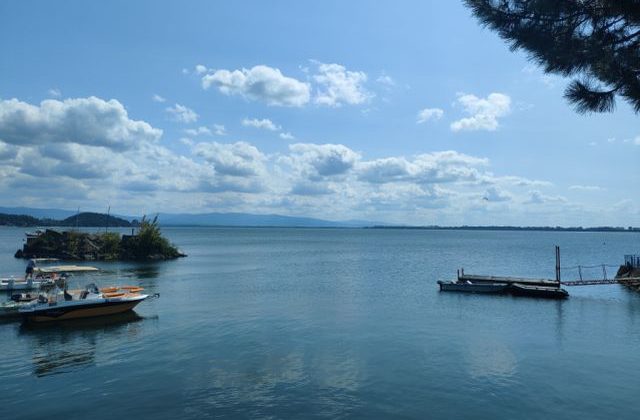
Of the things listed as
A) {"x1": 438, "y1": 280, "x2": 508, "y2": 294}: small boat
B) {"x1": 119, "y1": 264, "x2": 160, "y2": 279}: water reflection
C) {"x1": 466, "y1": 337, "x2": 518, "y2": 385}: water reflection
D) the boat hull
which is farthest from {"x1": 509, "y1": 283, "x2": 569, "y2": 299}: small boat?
{"x1": 119, "y1": 264, "x2": 160, "y2": 279}: water reflection

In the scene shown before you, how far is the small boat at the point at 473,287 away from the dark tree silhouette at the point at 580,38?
3890 centimetres

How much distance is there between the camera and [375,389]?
1981 centimetres

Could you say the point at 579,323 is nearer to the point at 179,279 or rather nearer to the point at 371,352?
the point at 371,352

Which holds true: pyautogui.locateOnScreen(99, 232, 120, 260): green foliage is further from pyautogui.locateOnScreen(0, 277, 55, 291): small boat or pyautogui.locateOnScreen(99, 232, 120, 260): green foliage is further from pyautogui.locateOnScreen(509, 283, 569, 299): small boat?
pyautogui.locateOnScreen(509, 283, 569, 299): small boat

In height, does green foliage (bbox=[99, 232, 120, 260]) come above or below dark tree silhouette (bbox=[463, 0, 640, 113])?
below

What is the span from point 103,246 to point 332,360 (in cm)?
7871

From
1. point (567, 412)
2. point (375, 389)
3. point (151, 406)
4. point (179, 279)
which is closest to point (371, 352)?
point (375, 389)

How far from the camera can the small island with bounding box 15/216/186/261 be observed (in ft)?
290

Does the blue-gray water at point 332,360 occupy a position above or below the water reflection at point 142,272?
below

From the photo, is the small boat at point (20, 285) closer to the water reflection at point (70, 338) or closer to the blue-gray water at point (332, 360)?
the blue-gray water at point (332, 360)

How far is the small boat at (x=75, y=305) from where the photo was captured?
32.4 meters

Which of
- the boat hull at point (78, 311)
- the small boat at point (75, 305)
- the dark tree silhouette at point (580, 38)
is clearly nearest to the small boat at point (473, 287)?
the small boat at point (75, 305)

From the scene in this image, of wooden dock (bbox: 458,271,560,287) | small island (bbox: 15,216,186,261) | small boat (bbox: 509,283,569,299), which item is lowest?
small boat (bbox: 509,283,569,299)

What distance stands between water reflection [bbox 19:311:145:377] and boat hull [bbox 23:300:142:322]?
14.4 inches
